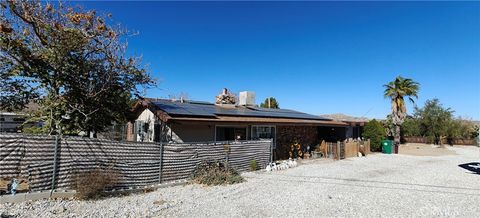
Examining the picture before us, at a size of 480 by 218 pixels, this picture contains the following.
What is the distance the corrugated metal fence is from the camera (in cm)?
682

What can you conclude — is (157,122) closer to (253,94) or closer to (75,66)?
(75,66)

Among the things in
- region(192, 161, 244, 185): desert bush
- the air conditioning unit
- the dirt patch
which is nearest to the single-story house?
the air conditioning unit

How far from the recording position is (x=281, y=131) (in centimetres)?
1708

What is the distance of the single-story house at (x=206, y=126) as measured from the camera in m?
12.8

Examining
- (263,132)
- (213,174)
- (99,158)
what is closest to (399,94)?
(263,132)

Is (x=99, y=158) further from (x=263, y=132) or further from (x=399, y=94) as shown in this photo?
(x=399, y=94)

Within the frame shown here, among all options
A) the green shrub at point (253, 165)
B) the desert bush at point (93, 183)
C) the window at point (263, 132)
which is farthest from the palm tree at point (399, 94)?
the desert bush at point (93, 183)

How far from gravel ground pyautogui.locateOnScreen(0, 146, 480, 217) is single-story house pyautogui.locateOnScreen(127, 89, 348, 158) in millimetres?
3252

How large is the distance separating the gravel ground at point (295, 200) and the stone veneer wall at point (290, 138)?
17.2 feet

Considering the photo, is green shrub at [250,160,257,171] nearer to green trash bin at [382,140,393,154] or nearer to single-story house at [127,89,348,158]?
single-story house at [127,89,348,158]

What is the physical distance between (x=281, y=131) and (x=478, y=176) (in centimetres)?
928

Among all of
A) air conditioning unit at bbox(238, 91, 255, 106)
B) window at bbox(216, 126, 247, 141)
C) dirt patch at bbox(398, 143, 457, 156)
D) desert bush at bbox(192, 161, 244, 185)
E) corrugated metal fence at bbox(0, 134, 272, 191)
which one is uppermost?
air conditioning unit at bbox(238, 91, 255, 106)

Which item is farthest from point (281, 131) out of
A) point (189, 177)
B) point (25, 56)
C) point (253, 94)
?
point (25, 56)

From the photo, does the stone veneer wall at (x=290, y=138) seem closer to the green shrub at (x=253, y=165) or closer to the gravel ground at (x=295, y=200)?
the green shrub at (x=253, y=165)
